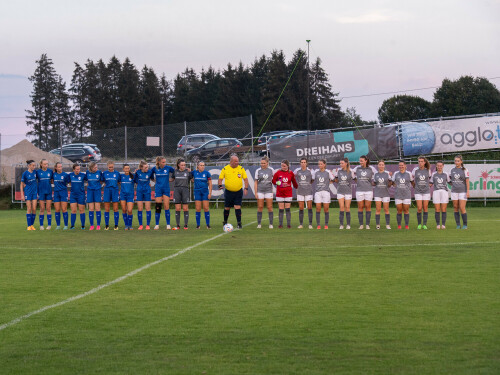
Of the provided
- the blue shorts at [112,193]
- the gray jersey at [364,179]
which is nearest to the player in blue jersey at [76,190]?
the blue shorts at [112,193]

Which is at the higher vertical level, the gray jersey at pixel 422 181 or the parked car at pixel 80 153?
the parked car at pixel 80 153

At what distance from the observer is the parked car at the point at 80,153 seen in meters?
35.9

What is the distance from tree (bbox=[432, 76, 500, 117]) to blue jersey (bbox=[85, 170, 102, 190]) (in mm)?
59863

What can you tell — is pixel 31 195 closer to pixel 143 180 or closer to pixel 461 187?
pixel 143 180

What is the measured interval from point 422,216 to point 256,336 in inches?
560

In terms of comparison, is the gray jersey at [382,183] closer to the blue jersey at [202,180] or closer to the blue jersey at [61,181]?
the blue jersey at [202,180]

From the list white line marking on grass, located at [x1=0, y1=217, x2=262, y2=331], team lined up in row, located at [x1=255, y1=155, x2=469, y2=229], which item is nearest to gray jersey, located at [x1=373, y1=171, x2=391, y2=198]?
team lined up in row, located at [x1=255, y1=155, x2=469, y2=229]

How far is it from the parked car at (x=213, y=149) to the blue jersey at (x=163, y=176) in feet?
56.8

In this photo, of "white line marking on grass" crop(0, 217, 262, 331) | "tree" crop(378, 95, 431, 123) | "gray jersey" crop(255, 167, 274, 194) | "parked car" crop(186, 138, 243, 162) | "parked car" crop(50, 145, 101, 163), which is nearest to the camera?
"white line marking on grass" crop(0, 217, 262, 331)

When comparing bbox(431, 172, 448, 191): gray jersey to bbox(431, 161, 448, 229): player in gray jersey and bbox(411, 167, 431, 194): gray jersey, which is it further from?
bbox(411, 167, 431, 194): gray jersey

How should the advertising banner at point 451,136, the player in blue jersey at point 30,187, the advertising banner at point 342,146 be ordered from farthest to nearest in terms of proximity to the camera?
the advertising banner at point 342,146, the advertising banner at point 451,136, the player in blue jersey at point 30,187

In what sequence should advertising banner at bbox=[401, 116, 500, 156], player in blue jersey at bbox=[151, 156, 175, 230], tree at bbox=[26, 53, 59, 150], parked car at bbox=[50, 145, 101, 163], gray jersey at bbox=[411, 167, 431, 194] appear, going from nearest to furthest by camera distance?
gray jersey at bbox=[411, 167, 431, 194], player in blue jersey at bbox=[151, 156, 175, 230], advertising banner at bbox=[401, 116, 500, 156], parked car at bbox=[50, 145, 101, 163], tree at bbox=[26, 53, 59, 150]

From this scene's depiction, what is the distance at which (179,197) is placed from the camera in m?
18.9

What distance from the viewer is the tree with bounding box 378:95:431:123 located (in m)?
83.3
